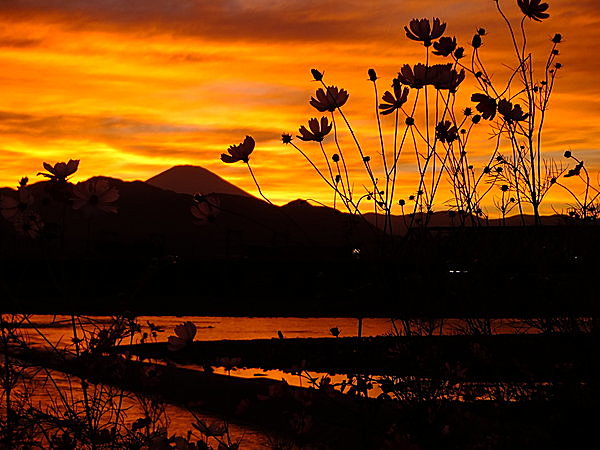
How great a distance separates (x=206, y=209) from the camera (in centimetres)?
364

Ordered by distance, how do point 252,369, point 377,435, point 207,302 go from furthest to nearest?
point 207,302 → point 252,369 → point 377,435

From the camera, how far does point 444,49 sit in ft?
15.7

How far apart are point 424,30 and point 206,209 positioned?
147cm

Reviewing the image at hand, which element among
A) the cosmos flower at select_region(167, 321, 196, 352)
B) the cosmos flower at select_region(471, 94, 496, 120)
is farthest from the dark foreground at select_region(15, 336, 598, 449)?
the cosmos flower at select_region(471, 94, 496, 120)

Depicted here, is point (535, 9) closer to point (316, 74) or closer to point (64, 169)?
point (316, 74)

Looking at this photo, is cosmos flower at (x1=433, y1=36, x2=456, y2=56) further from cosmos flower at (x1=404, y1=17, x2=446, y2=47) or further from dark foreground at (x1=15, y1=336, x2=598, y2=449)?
dark foreground at (x1=15, y1=336, x2=598, y2=449)

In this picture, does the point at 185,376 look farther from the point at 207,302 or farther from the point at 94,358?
the point at 207,302

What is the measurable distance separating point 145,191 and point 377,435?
628 ft

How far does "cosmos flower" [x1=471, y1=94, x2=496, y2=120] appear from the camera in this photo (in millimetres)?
4758

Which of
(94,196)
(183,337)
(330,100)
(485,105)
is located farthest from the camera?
(485,105)

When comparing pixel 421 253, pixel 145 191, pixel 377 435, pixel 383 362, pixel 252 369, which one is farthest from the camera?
pixel 145 191

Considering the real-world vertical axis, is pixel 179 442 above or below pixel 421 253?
below

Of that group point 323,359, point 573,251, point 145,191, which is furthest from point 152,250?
point 145,191

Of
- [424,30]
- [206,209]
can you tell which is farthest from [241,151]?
[424,30]
